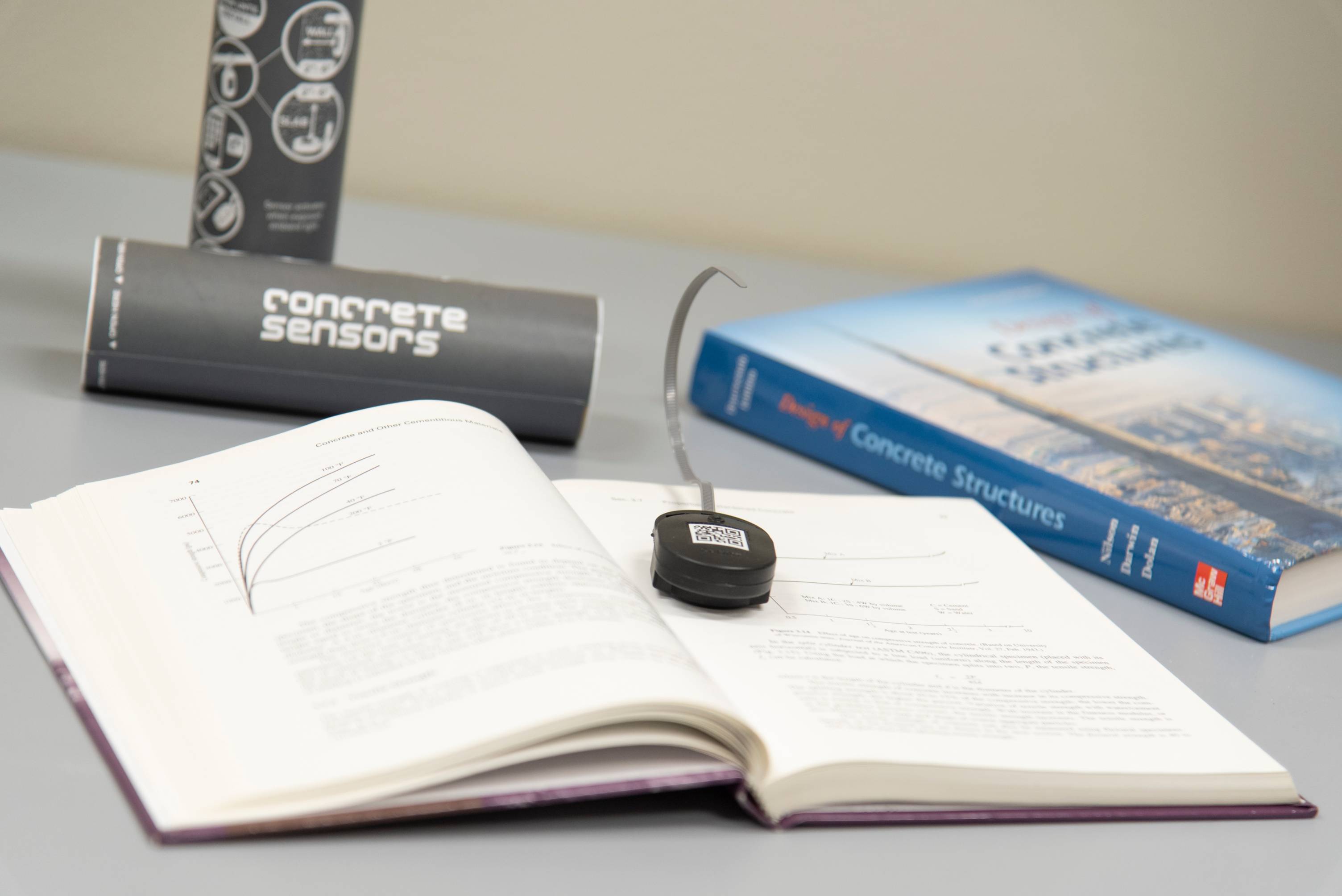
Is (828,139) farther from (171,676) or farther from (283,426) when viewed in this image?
(171,676)

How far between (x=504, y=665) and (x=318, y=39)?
52cm

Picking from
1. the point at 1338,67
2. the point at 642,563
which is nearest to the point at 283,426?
the point at 642,563

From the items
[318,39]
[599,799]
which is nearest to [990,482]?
[599,799]

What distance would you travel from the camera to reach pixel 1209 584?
692 mm

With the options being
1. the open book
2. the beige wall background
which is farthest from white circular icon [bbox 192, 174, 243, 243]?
the beige wall background

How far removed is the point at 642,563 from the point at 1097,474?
1.04ft

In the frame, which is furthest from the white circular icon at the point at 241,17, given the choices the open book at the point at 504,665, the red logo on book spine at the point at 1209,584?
the red logo on book spine at the point at 1209,584

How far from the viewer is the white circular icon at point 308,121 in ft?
2.67

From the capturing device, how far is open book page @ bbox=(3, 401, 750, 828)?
42 centimetres

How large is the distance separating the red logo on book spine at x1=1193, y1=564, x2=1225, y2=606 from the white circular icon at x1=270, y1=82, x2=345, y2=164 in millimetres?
599

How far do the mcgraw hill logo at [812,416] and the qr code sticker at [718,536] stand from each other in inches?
10.4

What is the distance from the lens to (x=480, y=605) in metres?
0.48

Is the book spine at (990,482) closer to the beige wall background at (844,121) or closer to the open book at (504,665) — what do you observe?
the open book at (504,665)

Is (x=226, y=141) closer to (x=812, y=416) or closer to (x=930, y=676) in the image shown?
(x=812, y=416)
